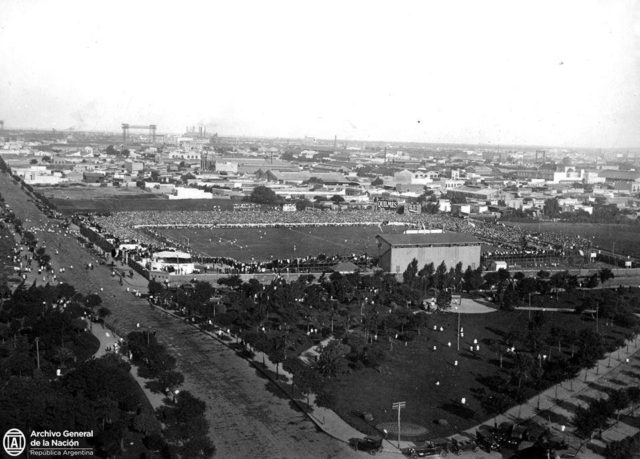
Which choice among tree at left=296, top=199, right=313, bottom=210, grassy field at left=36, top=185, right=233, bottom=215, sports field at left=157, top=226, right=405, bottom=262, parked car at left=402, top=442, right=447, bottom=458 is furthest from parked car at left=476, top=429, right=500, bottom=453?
tree at left=296, top=199, right=313, bottom=210

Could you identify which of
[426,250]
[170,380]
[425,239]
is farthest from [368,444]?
[425,239]

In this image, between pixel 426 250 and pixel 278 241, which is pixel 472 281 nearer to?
pixel 426 250

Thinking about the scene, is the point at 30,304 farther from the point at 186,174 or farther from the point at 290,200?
the point at 186,174

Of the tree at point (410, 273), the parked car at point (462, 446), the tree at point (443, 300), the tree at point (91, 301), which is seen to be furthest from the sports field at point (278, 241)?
the parked car at point (462, 446)

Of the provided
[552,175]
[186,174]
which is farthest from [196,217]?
[552,175]

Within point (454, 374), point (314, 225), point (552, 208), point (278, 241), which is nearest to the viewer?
point (454, 374)

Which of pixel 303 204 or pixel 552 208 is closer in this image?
pixel 552 208
